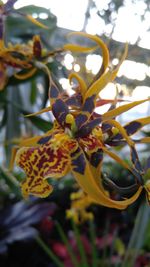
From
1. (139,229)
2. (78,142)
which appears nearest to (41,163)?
(78,142)

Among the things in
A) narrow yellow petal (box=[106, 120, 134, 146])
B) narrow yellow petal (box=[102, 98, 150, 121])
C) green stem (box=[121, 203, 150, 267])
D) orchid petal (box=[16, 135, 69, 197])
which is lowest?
green stem (box=[121, 203, 150, 267])

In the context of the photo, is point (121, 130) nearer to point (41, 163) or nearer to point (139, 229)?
point (41, 163)

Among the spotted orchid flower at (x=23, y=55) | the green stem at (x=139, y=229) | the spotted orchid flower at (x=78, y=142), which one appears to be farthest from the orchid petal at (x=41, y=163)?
the green stem at (x=139, y=229)

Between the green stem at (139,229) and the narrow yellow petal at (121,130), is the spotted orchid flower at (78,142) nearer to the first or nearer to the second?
the narrow yellow petal at (121,130)

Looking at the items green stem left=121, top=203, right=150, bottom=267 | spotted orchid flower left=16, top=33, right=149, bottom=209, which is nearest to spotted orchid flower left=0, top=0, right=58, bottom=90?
spotted orchid flower left=16, top=33, right=149, bottom=209

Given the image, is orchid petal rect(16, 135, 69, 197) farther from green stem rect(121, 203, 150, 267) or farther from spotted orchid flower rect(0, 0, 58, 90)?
green stem rect(121, 203, 150, 267)

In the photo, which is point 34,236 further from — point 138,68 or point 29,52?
point 29,52

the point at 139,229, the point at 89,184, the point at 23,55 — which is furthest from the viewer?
the point at 139,229

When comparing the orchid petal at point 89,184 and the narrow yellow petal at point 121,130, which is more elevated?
the narrow yellow petal at point 121,130
